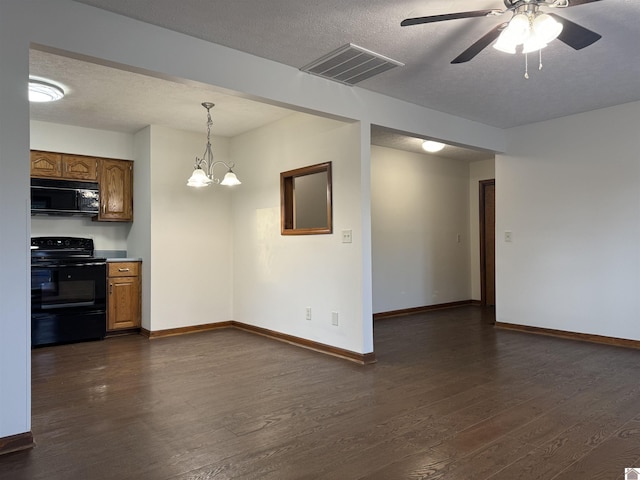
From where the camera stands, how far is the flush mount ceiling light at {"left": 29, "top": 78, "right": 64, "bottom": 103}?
11.9ft

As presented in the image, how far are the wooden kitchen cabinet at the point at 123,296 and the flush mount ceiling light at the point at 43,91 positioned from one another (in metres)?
1.91

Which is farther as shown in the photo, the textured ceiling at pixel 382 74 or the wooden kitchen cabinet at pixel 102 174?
the wooden kitchen cabinet at pixel 102 174

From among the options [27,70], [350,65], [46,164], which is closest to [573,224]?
[350,65]

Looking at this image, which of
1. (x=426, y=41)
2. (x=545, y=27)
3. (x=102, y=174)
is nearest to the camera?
(x=545, y=27)

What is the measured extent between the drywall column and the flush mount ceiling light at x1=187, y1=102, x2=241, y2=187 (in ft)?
6.46

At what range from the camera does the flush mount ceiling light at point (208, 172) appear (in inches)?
167

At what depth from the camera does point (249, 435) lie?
2400mm

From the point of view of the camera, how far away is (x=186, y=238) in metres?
5.27

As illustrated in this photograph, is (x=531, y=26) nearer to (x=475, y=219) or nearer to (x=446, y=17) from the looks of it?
(x=446, y=17)

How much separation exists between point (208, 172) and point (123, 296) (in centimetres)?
178

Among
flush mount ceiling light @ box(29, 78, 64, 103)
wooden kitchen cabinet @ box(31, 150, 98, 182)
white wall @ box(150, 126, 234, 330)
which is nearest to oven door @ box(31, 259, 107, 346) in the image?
white wall @ box(150, 126, 234, 330)

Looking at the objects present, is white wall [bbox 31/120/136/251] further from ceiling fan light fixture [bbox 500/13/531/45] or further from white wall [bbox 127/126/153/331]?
ceiling fan light fixture [bbox 500/13/531/45]

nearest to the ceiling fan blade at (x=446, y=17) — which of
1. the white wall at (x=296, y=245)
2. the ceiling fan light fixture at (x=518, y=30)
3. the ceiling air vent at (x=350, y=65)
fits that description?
the ceiling fan light fixture at (x=518, y=30)

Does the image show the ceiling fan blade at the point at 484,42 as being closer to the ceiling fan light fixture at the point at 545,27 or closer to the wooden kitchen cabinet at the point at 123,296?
the ceiling fan light fixture at the point at 545,27
